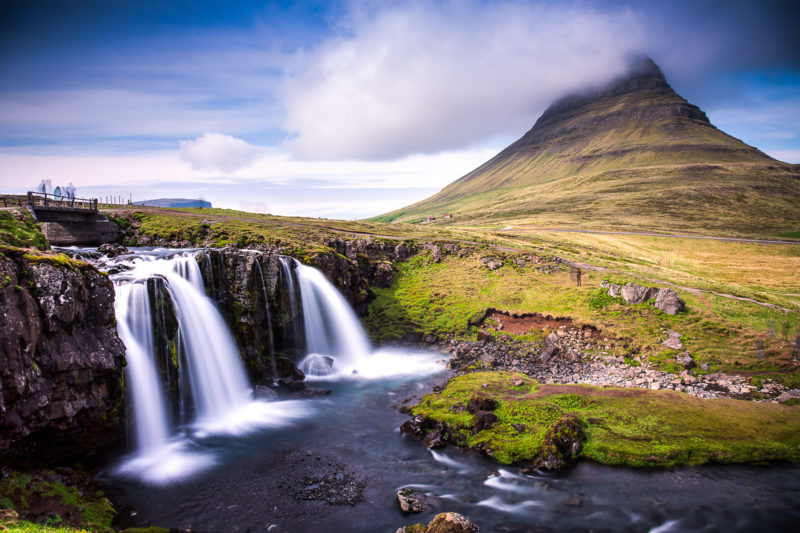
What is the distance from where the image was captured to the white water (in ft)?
71.2

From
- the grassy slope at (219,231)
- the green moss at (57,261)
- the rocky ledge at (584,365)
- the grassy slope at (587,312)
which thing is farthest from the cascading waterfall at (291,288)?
the green moss at (57,261)

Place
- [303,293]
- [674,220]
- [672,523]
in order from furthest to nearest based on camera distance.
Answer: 1. [674,220]
2. [303,293]
3. [672,523]

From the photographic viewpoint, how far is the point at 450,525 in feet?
47.3

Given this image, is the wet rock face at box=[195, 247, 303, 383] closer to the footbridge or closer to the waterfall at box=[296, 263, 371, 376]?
the waterfall at box=[296, 263, 371, 376]

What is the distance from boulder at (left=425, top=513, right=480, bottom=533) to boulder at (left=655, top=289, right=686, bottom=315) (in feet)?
104

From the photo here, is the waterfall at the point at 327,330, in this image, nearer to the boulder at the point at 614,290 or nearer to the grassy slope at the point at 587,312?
the grassy slope at the point at 587,312

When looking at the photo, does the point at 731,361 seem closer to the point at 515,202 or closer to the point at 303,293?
the point at 303,293

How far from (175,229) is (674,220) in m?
139

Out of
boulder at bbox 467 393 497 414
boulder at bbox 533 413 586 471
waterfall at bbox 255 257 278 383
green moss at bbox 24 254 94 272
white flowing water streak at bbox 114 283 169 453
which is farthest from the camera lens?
waterfall at bbox 255 257 278 383

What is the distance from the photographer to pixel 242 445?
23.0 metres

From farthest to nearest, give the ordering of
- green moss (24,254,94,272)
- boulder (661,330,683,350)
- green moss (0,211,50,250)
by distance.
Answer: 1. boulder (661,330,683,350)
2. green moss (0,211,50,250)
3. green moss (24,254,94,272)

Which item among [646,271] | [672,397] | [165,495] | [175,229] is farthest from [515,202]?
[165,495]

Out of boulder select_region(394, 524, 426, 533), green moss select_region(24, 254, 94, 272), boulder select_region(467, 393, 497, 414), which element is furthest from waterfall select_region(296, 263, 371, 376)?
boulder select_region(394, 524, 426, 533)

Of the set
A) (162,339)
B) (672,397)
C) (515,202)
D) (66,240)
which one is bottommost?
(672,397)
